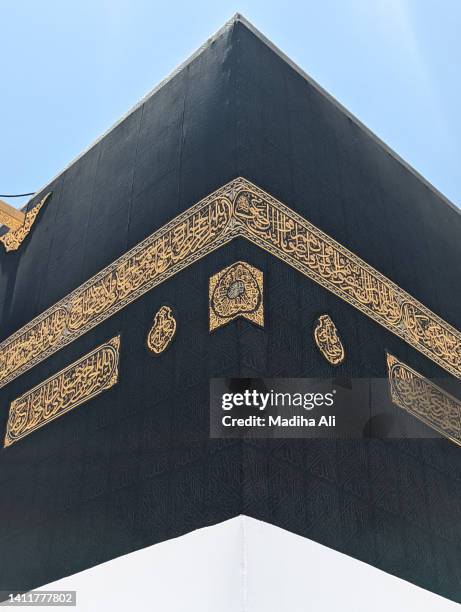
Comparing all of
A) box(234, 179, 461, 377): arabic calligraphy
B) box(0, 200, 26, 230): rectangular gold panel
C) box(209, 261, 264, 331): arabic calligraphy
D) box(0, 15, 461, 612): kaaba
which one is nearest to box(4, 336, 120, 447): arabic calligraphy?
box(0, 15, 461, 612): kaaba

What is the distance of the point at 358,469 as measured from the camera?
284 centimetres

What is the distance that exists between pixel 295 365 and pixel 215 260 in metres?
0.52

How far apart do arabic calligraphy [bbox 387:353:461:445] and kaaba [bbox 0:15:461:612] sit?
15 millimetres

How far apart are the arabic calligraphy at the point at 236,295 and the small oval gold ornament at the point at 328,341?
0.98ft

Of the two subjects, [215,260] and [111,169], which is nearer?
[215,260]

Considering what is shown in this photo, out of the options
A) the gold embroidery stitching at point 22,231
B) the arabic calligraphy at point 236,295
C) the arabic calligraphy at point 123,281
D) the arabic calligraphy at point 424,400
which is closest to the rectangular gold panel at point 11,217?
the gold embroidery stitching at point 22,231

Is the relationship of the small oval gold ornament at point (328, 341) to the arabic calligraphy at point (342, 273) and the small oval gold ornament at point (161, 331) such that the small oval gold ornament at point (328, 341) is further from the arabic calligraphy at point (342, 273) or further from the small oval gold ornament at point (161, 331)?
the small oval gold ornament at point (161, 331)

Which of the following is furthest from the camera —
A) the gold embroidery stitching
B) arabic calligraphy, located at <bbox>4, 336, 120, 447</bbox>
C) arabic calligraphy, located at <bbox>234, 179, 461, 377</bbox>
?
the gold embroidery stitching

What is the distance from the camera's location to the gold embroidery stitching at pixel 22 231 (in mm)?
4492

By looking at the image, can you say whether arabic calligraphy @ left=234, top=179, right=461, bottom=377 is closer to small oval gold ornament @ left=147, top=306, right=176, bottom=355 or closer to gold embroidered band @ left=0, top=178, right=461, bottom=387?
gold embroidered band @ left=0, top=178, right=461, bottom=387

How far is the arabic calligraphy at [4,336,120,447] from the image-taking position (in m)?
3.27

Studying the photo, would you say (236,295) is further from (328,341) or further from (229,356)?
(328,341)

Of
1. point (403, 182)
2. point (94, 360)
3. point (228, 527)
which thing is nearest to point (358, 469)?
point (228, 527)

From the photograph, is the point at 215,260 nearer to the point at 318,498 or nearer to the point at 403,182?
the point at 318,498
